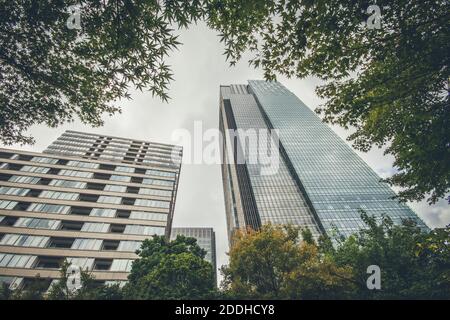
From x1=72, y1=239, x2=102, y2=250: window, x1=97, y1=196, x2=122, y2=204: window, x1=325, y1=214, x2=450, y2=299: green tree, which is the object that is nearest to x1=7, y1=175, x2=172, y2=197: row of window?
x1=97, y1=196, x2=122, y2=204: window

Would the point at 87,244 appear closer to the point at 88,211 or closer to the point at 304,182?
the point at 88,211

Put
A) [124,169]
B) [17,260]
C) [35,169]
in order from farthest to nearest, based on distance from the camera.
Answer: [124,169], [35,169], [17,260]

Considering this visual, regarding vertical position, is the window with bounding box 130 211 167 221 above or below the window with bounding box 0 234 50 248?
above

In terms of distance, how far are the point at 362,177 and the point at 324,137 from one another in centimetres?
2162

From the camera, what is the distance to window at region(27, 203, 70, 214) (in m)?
33.2

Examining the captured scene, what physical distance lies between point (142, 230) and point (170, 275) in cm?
2103

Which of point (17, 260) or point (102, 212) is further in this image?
point (102, 212)

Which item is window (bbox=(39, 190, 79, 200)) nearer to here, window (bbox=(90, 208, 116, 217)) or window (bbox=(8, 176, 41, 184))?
window (bbox=(8, 176, 41, 184))

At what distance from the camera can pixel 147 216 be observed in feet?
119

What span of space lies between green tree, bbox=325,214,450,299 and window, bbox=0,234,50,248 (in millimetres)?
35578

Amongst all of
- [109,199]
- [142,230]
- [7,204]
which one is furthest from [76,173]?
[142,230]

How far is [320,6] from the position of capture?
17.9 feet

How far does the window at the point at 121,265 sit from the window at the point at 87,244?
143 inches

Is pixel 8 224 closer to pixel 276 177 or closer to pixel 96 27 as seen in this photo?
pixel 96 27
